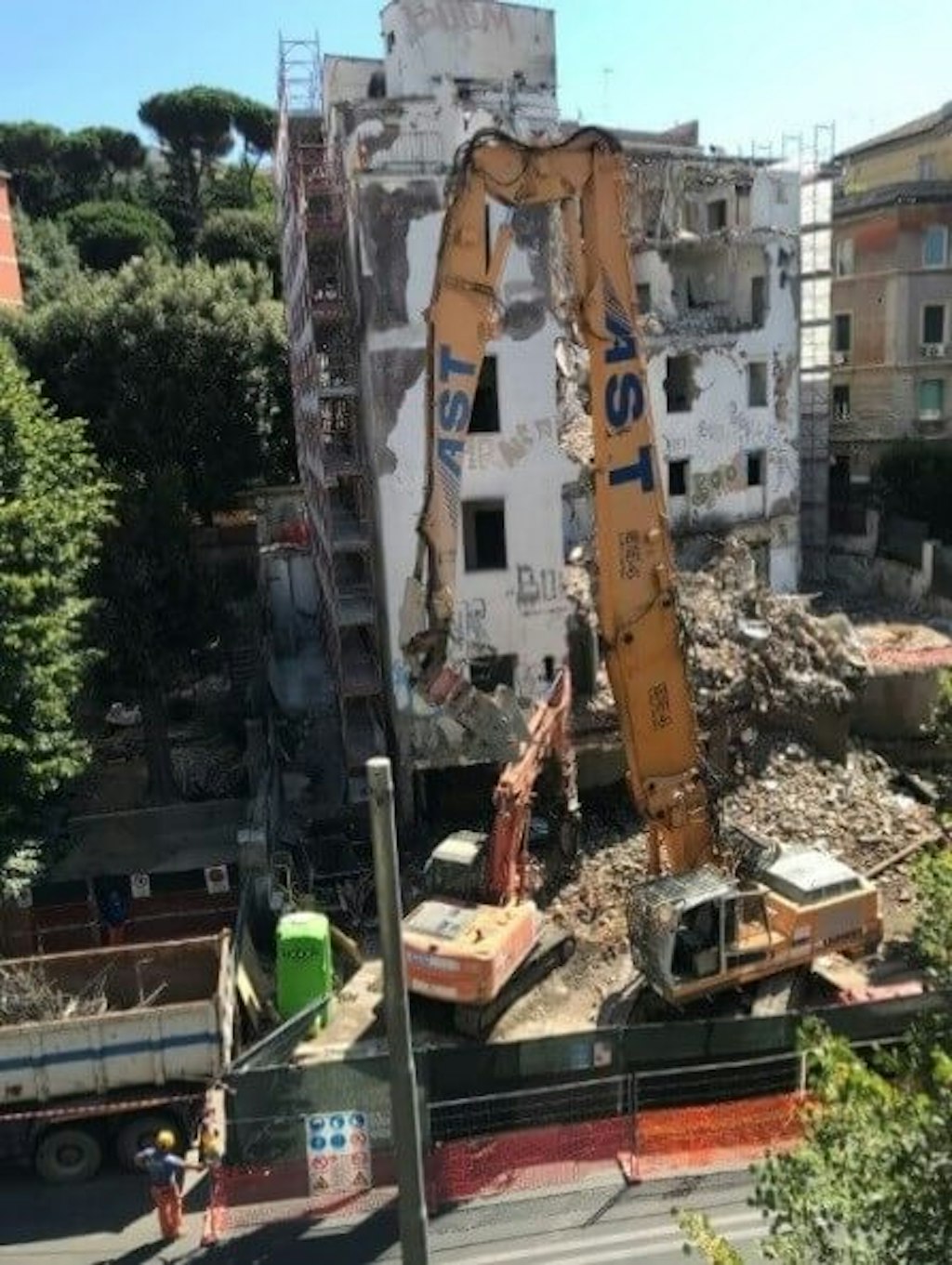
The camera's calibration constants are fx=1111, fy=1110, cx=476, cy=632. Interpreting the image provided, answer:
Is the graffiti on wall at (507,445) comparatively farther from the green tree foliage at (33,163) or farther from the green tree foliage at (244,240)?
the green tree foliage at (33,163)

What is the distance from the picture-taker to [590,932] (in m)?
19.7

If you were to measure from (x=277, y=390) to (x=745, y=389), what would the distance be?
17.2 meters

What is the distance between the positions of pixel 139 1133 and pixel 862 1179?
430 inches

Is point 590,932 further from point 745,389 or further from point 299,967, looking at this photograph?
point 745,389

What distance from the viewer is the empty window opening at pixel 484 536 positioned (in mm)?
23453

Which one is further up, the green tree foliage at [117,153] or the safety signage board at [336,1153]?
the green tree foliage at [117,153]

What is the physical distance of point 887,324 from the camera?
39.8 meters

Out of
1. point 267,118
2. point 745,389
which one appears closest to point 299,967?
point 745,389

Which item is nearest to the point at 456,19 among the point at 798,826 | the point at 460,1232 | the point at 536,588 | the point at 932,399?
the point at 536,588

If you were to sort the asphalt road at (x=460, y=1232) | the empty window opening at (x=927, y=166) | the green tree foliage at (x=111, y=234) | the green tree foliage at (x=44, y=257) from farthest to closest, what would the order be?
1. the green tree foliage at (x=111, y=234)
2. the green tree foliage at (x=44, y=257)
3. the empty window opening at (x=927, y=166)
4. the asphalt road at (x=460, y=1232)

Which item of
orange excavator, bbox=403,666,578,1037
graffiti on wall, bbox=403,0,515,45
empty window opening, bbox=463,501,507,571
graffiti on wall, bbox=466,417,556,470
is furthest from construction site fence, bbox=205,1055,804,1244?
graffiti on wall, bbox=403,0,515,45

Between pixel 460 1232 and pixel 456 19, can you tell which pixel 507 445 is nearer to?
pixel 456 19

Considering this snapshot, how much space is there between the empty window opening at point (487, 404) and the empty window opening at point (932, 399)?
23.2 metres

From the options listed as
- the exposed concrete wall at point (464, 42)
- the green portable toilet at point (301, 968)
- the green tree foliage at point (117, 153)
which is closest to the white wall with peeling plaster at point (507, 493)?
the exposed concrete wall at point (464, 42)
